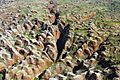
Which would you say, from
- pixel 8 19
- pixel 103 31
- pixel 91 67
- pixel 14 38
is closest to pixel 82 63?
pixel 91 67

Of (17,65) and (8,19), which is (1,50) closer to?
(17,65)

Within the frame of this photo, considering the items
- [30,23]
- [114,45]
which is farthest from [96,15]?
[114,45]

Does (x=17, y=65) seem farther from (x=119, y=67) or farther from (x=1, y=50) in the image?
(x=119, y=67)

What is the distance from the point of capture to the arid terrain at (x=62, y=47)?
113875 millimetres

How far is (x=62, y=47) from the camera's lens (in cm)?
A: 14838

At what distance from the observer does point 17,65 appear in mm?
124812

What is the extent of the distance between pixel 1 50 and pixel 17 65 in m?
14.2

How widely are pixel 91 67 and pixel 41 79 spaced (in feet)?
56.8

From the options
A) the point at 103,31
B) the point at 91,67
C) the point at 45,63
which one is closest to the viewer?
the point at 91,67

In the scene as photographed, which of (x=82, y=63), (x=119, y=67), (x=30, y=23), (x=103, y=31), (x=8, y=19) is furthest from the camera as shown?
(x=8, y=19)

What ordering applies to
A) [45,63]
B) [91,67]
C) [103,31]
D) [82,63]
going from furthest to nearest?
[103,31], [45,63], [82,63], [91,67]

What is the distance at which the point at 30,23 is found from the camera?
177125mm

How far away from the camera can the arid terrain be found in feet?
374

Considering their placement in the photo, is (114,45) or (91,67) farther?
(114,45)
